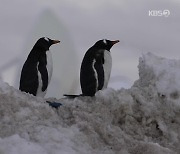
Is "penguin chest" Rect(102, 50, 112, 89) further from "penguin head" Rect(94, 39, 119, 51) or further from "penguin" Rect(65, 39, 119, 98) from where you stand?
"penguin head" Rect(94, 39, 119, 51)

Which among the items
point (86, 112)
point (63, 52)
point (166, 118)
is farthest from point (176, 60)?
point (63, 52)

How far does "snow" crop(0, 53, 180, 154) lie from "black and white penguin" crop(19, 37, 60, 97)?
5.16 ft

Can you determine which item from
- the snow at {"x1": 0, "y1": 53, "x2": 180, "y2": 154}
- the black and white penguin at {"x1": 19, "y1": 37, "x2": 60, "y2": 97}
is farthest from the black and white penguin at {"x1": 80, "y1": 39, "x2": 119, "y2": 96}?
the snow at {"x1": 0, "y1": 53, "x2": 180, "y2": 154}

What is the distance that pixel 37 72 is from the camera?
400 cm

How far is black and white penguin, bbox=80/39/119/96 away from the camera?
4074 mm

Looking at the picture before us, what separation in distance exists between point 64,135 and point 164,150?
1.32 feet

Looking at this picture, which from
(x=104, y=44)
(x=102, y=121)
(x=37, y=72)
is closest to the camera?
(x=102, y=121)

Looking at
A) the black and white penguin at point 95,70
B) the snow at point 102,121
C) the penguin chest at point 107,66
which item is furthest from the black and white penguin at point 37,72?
the snow at point 102,121

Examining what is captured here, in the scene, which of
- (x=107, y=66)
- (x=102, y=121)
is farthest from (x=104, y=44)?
(x=102, y=121)

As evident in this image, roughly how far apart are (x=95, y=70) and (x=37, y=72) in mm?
544

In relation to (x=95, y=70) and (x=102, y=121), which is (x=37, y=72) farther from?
(x=102, y=121)

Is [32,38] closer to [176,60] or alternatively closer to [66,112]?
[176,60]

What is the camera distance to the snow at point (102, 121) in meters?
1.62

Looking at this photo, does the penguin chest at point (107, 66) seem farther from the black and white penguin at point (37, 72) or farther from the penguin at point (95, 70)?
the black and white penguin at point (37, 72)
